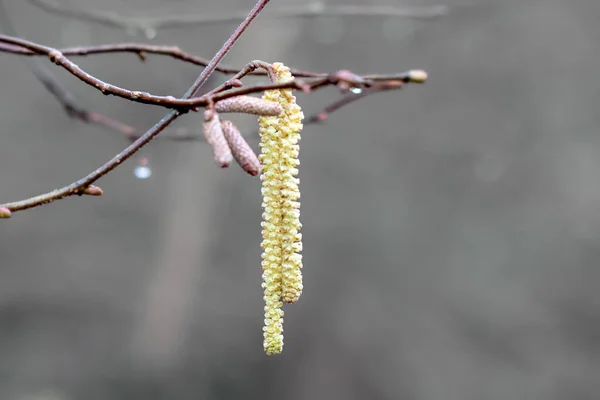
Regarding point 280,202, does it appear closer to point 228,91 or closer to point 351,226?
point 228,91

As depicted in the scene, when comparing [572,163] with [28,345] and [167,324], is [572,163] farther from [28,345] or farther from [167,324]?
[28,345]

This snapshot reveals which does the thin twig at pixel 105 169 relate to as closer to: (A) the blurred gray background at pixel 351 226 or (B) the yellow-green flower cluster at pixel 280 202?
(B) the yellow-green flower cluster at pixel 280 202

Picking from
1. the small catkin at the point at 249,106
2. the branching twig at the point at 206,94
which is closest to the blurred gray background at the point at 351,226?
the branching twig at the point at 206,94

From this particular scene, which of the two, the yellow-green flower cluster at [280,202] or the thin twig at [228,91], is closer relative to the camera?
the thin twig at [228,91]

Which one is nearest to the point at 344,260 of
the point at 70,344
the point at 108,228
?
the point at 108,228

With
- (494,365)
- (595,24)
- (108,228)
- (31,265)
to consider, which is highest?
(595,24)

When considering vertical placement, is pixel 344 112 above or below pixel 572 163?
above
